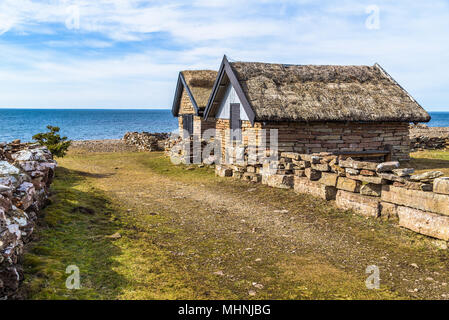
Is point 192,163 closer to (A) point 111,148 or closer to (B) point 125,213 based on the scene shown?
(B) point 125,213

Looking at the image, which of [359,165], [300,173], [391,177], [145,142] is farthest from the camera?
[145,142]

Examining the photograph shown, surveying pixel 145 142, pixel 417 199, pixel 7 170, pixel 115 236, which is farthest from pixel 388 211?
pixel 145 142

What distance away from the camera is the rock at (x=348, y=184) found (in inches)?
357

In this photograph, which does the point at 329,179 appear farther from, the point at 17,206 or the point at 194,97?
the point at 194,97

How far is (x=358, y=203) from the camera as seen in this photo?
892 cm

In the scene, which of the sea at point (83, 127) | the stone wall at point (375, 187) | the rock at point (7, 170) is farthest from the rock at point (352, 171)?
the sea at point (83, 127)

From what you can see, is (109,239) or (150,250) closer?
(150,250)

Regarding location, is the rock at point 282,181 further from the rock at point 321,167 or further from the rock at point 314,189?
the rock at point 321,167

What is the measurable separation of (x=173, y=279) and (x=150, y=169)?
43.3 feet

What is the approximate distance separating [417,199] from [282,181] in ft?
16.2

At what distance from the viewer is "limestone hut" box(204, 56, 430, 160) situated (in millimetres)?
14420

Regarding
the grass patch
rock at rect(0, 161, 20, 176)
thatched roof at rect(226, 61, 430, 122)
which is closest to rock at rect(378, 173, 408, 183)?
the grass patch
